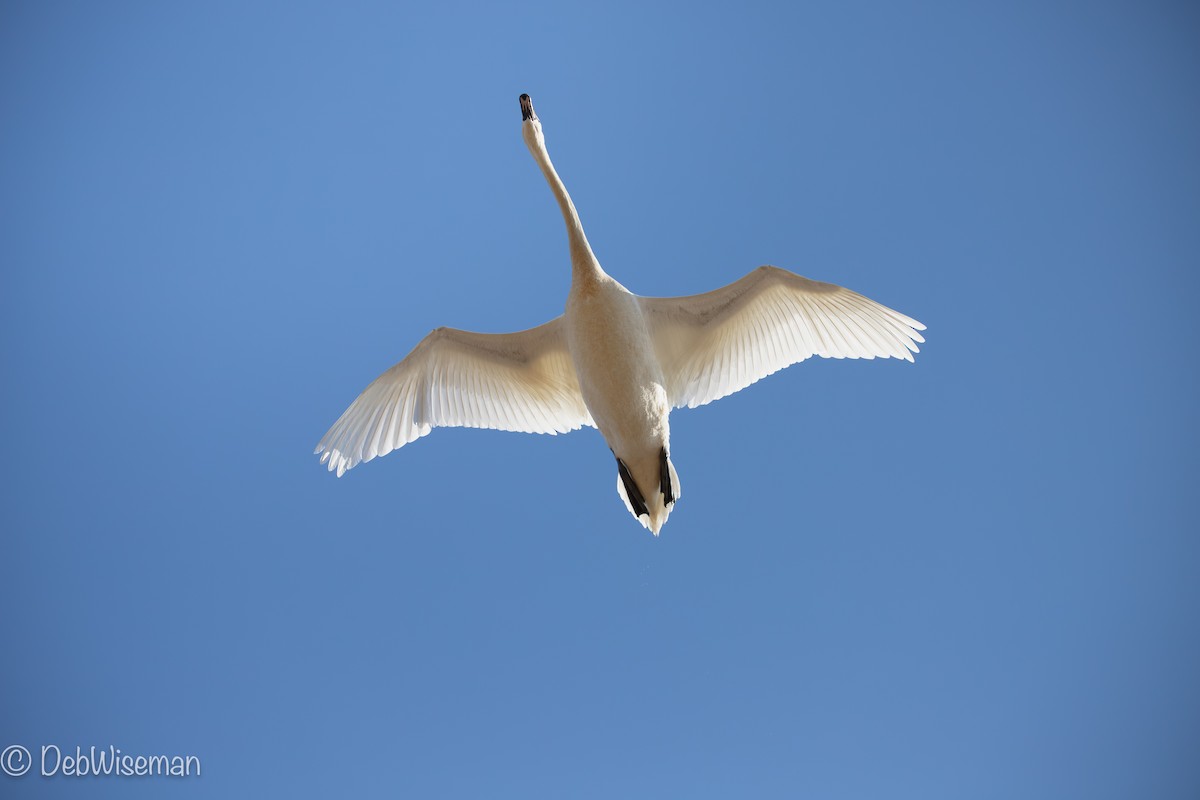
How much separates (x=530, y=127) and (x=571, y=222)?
1.18 m

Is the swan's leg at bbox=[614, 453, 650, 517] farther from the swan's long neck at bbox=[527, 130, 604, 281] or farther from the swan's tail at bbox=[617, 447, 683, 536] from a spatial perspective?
the swan's long neck at bbox=[527, 130, 604, 281]

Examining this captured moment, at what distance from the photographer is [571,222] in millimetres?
9344

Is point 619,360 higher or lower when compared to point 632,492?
higher

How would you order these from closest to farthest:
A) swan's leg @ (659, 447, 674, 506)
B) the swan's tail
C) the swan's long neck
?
the swan's long neck < swan's leg @ (659, 447, 674, 506) < the swan's tail

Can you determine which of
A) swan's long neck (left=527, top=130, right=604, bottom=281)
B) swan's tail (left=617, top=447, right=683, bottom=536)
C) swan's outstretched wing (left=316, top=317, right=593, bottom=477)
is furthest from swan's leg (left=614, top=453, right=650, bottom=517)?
swan's long neck (left=527, top=130, right=604, bottom=281)

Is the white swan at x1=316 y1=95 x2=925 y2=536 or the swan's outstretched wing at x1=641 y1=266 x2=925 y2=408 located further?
the swan's outstretched wing at x1=641 y1=266 x2=925 y2=408

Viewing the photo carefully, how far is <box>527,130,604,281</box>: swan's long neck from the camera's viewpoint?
9.18 metres

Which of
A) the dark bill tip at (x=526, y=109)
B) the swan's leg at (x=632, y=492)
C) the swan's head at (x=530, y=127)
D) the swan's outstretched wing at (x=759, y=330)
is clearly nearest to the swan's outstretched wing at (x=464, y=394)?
the swan's leg at (x=632, y=492)

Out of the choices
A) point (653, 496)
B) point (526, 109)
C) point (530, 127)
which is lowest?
point (653, 496)

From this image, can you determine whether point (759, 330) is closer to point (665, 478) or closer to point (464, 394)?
point (665, 478)

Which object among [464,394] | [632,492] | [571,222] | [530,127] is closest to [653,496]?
[632,492]

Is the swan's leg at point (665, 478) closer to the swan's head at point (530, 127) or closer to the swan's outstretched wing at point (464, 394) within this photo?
the swan's outstretched wing at point (464, 394)

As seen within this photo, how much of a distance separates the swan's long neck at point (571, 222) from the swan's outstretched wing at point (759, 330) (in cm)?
100

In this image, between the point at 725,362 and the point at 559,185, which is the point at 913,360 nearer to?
the point at 725,362
